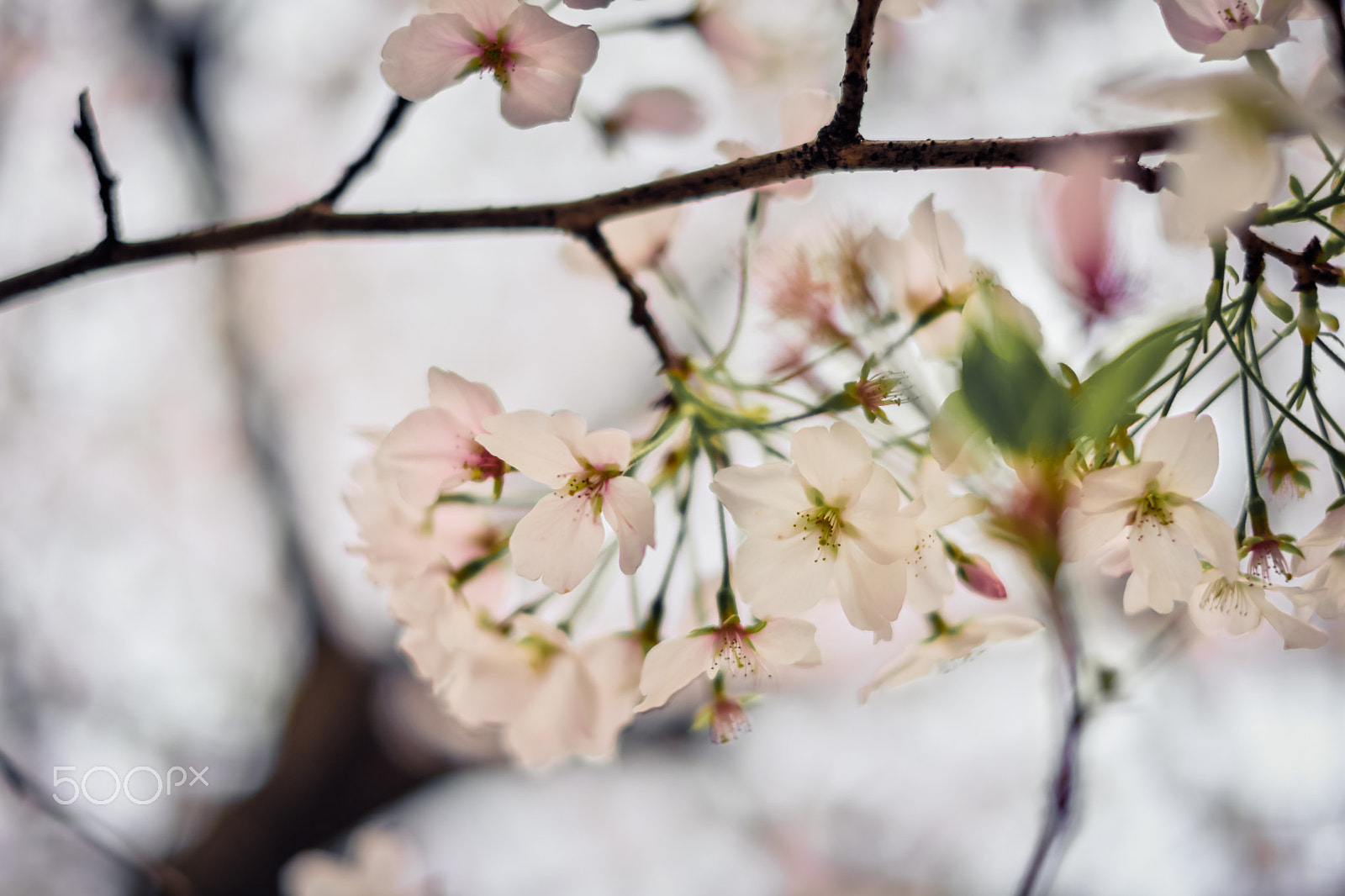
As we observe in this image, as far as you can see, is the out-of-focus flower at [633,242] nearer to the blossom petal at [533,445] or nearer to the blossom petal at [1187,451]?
the blossom petal at [533,445]

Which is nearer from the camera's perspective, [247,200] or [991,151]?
[991,151]

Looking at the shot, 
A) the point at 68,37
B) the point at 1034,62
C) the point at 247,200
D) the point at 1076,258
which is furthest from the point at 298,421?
the point at 1076,258

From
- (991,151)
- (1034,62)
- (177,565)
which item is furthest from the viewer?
(177,565)

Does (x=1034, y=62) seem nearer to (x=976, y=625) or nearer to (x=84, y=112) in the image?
(x=976, y=625)

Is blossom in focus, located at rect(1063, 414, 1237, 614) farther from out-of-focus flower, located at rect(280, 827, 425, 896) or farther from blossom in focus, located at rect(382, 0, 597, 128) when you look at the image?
out-of-focus flower, located at rect(280, 827, 425, 896)

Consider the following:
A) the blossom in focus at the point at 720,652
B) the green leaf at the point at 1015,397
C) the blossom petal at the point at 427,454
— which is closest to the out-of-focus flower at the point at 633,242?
the blossom petal at the point at 427,454

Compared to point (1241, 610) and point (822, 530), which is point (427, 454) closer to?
point (822, 530)
